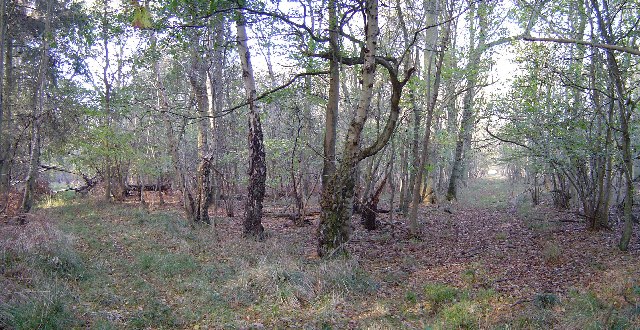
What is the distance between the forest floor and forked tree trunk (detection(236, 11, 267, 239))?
55 centimetres

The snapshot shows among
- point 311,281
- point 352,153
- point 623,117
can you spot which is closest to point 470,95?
point 623,117

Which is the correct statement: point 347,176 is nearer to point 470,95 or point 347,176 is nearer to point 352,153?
point 352,153

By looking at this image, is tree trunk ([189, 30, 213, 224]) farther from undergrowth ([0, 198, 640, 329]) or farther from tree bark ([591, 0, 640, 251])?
tree bark ([591, 0, 640, 251])

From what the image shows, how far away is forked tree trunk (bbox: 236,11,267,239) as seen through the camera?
951 cm

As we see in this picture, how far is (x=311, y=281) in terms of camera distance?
21.5 ft

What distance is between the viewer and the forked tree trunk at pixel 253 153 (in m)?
9.51

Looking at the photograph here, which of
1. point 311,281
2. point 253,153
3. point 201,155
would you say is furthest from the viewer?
point 201,155

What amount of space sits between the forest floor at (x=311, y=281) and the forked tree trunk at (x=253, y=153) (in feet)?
1.80

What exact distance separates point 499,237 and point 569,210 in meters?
5.21

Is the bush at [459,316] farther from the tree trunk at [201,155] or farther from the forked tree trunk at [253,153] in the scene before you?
the tree trunk at [201,155]

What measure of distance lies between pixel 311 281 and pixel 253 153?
4059 mm

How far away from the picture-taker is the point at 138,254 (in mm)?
8398

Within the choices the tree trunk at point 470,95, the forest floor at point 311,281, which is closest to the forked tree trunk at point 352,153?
the forest floor at point 311,281

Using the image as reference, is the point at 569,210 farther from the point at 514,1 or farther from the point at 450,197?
the point at 514,1
